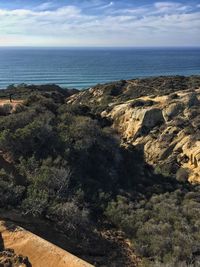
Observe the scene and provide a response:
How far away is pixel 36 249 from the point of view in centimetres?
1020

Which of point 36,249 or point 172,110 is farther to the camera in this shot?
point 172,110

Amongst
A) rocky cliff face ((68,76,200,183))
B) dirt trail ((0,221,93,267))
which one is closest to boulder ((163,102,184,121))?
rocky cliff face ((68,76,200,183))

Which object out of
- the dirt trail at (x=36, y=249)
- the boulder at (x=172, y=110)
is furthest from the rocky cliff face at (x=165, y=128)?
the dirt trail at (x=36, y=249)

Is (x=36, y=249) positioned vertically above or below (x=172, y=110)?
above

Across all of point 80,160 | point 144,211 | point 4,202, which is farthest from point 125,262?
point 80,160

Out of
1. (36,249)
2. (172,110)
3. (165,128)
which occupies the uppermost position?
(36,249)

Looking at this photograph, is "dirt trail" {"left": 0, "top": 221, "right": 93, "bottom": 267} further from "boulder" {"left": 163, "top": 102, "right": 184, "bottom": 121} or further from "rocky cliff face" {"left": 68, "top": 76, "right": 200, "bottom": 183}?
"boulder" {"left": 163, "top": 102, "right": 184, "bottom": 121}

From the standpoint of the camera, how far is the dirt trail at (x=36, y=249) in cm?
978

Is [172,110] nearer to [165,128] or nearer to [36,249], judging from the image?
[165,128]

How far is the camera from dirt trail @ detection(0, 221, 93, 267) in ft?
32.1

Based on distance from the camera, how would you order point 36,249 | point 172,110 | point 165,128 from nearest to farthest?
point 36,249, point 165,128, point 172,110

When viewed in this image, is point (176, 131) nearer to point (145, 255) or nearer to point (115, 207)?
point (115, 207)

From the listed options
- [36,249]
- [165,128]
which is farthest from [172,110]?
[36,249]

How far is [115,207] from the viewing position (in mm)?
14242
